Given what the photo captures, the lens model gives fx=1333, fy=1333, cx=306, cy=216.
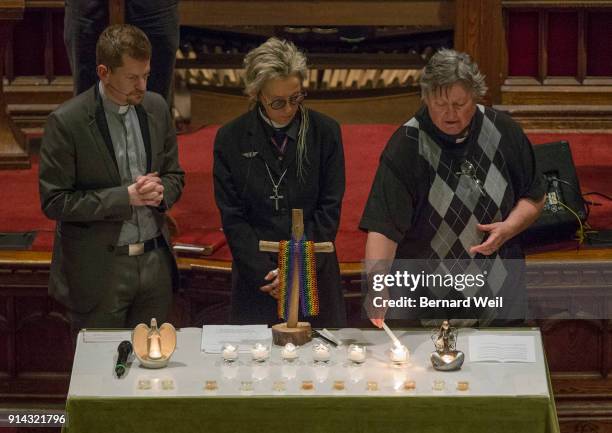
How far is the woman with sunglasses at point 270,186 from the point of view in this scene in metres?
4.27

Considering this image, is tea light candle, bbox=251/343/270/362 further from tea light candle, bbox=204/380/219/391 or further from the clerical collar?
the clerical collar

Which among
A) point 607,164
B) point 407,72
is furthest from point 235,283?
point 407,72

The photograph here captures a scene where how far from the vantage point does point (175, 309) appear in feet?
17.1

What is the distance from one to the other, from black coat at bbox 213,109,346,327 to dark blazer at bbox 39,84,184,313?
0.66ft

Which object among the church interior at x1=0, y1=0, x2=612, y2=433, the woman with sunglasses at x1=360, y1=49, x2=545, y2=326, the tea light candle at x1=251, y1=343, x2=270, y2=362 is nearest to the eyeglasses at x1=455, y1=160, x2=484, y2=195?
the woman with sunglasses at x1=360, y1=49, x2=545, y2=326

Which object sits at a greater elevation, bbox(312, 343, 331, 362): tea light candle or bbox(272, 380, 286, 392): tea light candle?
bbox(312, 343, 331, 362): tea light candle

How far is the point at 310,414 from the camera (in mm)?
3566

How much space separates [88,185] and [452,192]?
1.15 meters

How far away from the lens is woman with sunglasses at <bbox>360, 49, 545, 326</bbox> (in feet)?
13.2

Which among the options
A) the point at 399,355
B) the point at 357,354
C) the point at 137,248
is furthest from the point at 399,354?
the point at 137,248

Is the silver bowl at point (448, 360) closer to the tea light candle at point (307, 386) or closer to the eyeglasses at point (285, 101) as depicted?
the tea light candle at point (307, 386)

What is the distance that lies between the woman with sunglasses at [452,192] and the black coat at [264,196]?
0.27m

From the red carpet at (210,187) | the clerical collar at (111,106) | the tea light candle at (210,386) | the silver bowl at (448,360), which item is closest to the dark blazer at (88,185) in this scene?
the clerical collar at (111,106)

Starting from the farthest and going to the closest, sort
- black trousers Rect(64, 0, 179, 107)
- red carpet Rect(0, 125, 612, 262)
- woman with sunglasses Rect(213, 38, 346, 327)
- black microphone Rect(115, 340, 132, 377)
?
red carpet Rect(0, 125, 612, 262)
black trousers Rect(64, 0, 179, 107)
woman with sunglasses Rect(213, 38, 346, 327)
black microphone Rect(115, 340, 132, 377)
